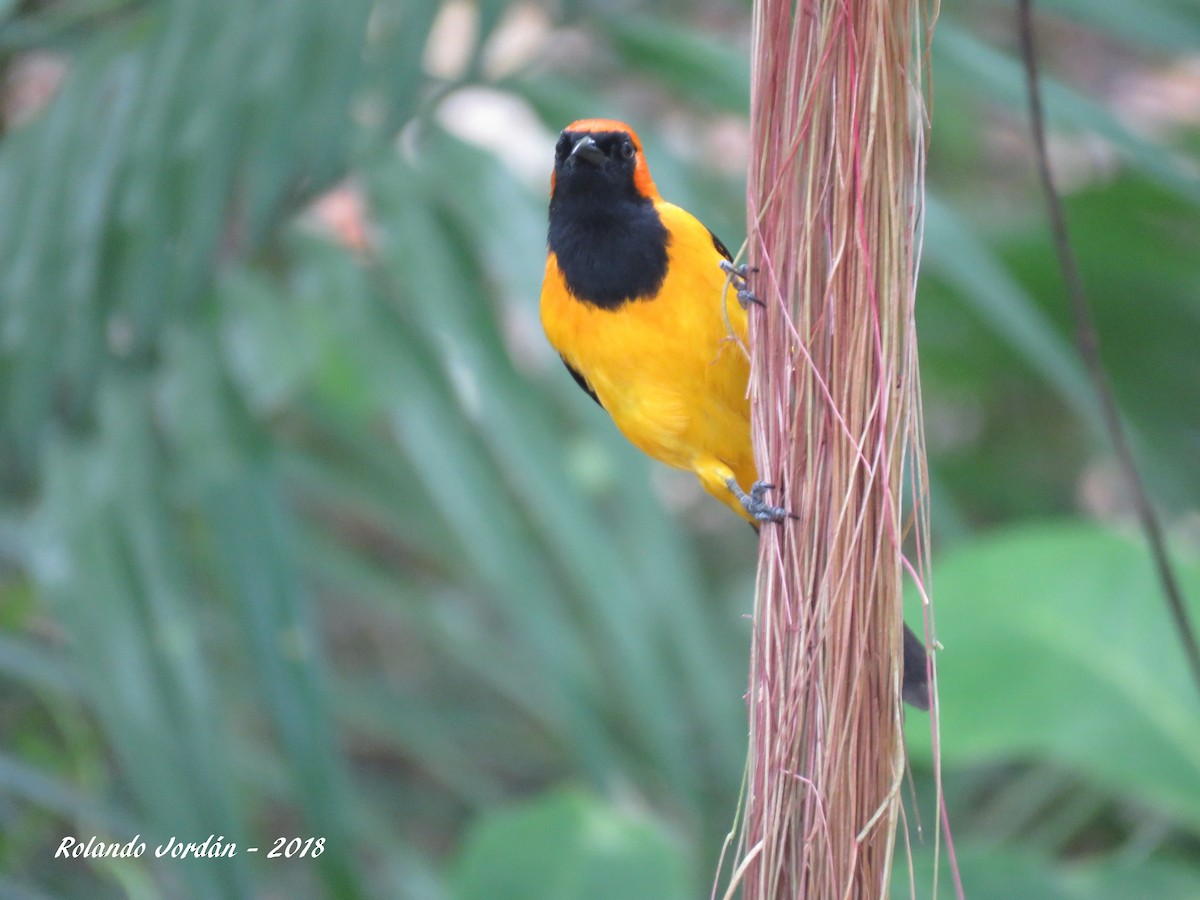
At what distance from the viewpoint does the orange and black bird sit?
1.82m

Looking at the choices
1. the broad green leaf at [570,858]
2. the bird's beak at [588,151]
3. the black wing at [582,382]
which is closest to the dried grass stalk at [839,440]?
the bird's beak at [588,151]

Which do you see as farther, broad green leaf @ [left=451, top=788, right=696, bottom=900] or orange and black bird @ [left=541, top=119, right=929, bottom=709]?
broad green leaf @ [left=451, top=788, right=696, bottom=900]

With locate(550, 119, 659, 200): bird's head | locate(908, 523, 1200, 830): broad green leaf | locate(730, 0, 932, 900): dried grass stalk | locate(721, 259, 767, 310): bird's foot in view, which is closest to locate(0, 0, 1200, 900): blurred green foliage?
locate(908, 523, 1200, 830): broad green leaf

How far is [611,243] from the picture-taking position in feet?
6.03

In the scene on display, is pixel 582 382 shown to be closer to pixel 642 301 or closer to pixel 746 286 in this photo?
pixel 642 301

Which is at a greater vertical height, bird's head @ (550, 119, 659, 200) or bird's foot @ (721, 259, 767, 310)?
bird's head @ (550, 119, 659, 200)

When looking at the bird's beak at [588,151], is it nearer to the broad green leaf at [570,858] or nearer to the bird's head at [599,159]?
the bird's head at [599,159]

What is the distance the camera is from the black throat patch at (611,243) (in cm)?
183

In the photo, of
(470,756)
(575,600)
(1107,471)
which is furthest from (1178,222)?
(470,756)

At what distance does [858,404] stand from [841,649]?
0.74 ft

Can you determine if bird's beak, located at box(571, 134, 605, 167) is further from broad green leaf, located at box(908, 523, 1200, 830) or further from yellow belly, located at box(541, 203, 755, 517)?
broad green leaf, located at box(908, 523, 1200, 830)

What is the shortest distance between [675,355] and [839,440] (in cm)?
69

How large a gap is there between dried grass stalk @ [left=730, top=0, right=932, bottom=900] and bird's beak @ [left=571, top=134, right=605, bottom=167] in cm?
52

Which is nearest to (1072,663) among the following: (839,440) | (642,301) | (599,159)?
(642,301)
